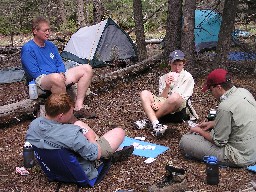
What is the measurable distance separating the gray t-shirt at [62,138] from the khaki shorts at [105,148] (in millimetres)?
231

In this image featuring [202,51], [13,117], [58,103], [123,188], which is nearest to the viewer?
[58,103]

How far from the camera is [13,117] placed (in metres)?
6.14

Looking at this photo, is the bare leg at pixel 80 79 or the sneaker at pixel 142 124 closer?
the sneaker at pixel 142 124

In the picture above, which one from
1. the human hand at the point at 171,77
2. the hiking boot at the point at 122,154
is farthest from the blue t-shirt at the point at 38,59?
the hiking boot at the point at 122,154

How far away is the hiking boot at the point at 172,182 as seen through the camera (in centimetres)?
381

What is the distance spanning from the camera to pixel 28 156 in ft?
15.1

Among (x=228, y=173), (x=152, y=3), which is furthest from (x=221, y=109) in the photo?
(x=152, y=3)

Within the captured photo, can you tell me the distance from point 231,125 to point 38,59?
309cm

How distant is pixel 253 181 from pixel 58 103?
207 cm

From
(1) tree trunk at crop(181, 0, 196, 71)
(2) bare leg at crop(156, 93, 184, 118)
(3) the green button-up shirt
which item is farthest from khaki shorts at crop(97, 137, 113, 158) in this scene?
(1) tree trunk at crop(181, 0, 196, 71)

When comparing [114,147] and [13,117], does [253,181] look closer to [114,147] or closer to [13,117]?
[114,147]

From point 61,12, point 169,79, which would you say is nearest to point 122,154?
point 169,79

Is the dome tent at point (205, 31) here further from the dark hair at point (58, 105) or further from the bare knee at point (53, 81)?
the dark hair at point (58, 105)

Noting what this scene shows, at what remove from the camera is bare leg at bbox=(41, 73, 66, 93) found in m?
5.73
